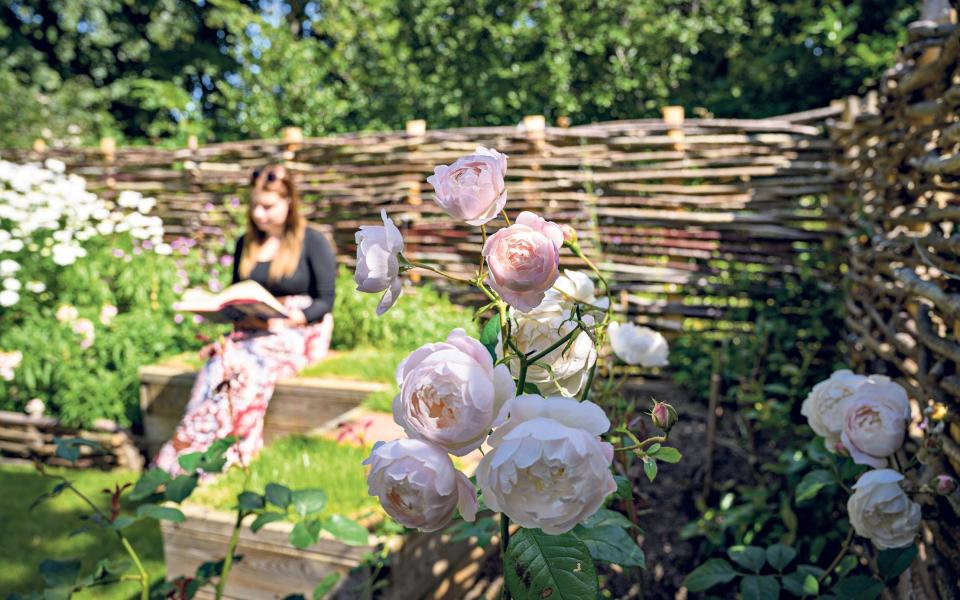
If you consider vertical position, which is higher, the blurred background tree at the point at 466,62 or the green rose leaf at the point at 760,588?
the blurred background tree at the point at 466,62

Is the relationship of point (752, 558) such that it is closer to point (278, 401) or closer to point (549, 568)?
point (549, 568)

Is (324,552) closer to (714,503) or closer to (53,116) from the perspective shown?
(714,503)

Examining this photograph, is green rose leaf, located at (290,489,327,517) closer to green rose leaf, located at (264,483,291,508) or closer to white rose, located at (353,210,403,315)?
green rose leaf, located at (264,483,291,508)

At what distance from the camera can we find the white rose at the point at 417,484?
551 mm

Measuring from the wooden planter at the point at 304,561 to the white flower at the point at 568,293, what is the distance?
1183 millimetres

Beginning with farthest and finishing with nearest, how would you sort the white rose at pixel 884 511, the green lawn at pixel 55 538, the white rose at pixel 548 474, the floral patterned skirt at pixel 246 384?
1. the floral patterned skirt at pixel 246 384
2. the green lawn at pixel 55 538
3. the white rose at pixel 884 511
4. the white rose at pixel 548 474

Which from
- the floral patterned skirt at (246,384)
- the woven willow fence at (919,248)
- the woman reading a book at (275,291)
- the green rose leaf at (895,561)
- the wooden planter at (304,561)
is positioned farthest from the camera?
the woman reading a book at (275,291)

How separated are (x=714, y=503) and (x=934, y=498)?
1.65 metres

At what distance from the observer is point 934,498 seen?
3.80 ft

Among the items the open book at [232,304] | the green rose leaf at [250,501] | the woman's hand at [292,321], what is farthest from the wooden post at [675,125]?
the green rose leaf at [250,501]

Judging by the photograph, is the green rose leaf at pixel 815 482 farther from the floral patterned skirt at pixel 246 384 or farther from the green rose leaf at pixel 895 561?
the floral patterned skirt at pixel 246 384


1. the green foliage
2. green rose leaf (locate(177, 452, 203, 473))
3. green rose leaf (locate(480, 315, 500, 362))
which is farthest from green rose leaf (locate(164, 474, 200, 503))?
the green foliage

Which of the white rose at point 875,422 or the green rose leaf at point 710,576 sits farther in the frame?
the green rose leaf at point 710,576

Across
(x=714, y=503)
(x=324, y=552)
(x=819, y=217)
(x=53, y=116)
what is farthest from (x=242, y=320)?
(x=53, y=116)
